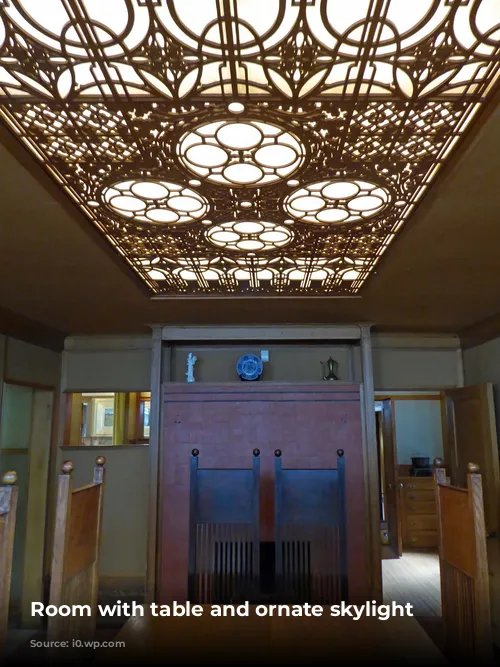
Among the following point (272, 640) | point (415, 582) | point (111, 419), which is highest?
point (111, 419)

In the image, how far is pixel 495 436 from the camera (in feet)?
12.8

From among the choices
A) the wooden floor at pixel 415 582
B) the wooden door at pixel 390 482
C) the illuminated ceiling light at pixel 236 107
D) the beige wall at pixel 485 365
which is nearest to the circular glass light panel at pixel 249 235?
the illuminated ceiling light at pixel 236 107

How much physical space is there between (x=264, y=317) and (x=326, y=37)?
10.4 feet

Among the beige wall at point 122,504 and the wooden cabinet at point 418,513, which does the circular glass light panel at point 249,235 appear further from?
the wooden cabinet at point 418,513

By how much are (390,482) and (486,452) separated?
2825 mm

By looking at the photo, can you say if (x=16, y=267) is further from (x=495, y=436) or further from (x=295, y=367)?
(x=495, y=436)

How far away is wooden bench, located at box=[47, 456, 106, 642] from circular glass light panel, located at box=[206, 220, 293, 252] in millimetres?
1253

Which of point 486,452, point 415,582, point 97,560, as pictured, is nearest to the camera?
point 97,560

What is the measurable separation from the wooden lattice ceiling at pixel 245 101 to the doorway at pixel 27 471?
297 centimetres

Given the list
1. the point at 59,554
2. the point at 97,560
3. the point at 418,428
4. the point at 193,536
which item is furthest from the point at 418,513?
the point at 59,554

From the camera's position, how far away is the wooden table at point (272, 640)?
1.69 meters

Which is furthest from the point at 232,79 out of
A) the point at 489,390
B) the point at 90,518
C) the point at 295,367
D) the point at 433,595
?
the point at 433,595

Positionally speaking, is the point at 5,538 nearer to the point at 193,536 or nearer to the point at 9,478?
the point at 9,478

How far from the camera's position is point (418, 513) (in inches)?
256
